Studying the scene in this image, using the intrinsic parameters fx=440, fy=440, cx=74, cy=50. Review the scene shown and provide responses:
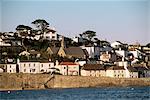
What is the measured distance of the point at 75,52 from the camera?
33.1 m

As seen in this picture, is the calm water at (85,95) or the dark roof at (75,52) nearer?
the calm water at (85,95)

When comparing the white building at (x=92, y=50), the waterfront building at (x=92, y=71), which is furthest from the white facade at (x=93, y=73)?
the white building at (x=92, y=50)

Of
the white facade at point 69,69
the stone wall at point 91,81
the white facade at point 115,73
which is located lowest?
the stone wall at point 91,81

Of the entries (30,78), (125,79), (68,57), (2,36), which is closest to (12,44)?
(2,36)

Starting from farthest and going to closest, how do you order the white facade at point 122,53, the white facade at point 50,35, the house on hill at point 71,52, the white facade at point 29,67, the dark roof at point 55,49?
the white facade at point 50,35 → the white facade at point 122,53 → the house on hill at point 71,52 → the dark roof at point 55,49 → the white facade at point 29,67

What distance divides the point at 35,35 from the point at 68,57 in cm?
→ 602

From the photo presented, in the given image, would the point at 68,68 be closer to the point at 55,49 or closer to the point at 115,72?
the point at 115,72

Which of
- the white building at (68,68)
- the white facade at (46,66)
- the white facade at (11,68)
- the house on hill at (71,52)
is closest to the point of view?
the white facade at (11,68)

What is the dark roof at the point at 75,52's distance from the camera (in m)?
32.7

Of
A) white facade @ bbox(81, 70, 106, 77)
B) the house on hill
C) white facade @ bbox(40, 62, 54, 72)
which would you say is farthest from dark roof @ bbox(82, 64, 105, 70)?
the house on hill

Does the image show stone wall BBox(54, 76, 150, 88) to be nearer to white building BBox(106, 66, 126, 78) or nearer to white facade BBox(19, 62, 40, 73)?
white building BBox(106, 66, 126, 78)

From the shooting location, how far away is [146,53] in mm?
38688

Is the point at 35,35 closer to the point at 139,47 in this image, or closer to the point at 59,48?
the point at 59,48

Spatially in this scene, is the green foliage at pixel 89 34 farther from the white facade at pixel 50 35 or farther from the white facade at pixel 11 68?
the white facade at pixel 11 68
